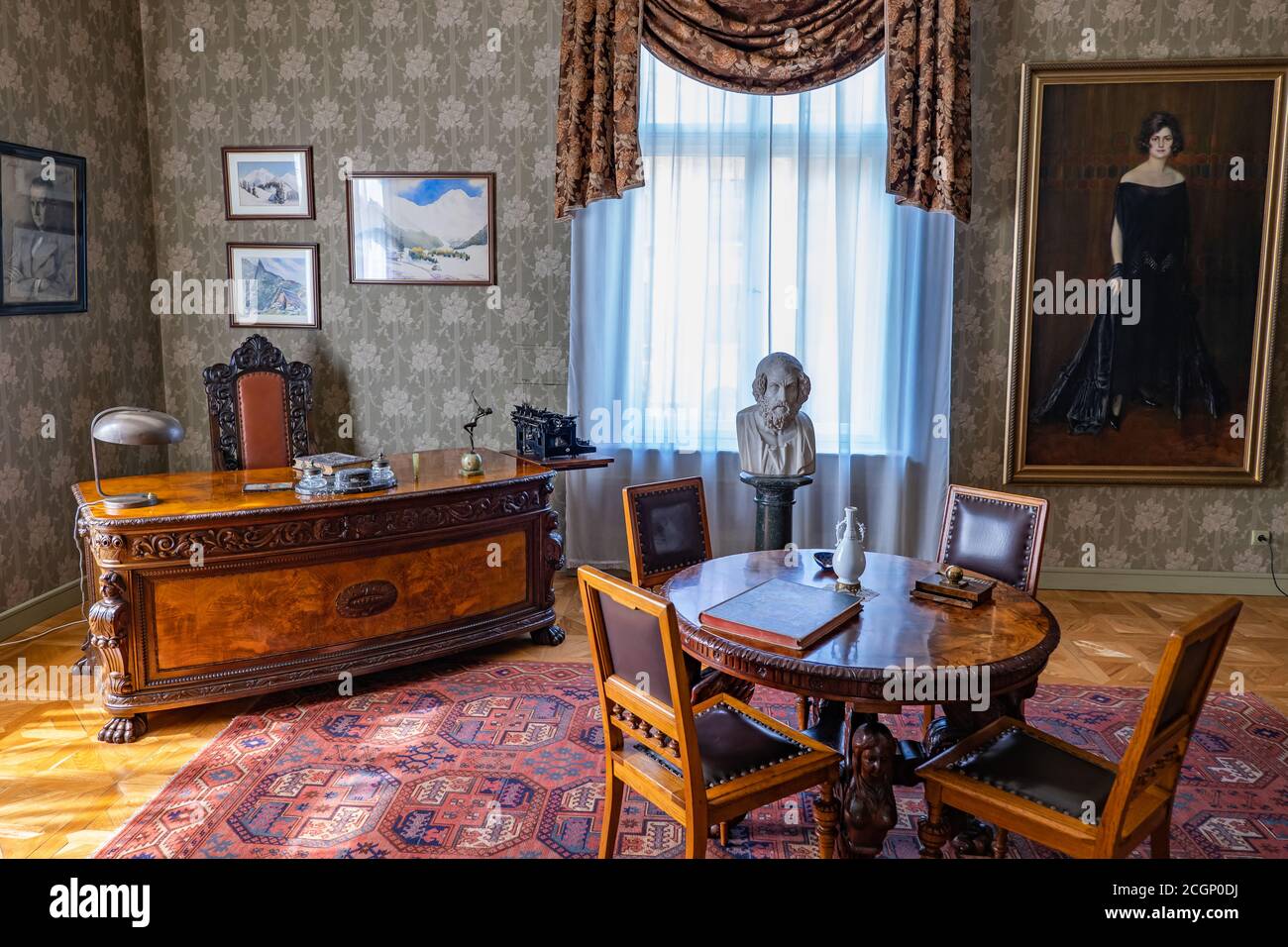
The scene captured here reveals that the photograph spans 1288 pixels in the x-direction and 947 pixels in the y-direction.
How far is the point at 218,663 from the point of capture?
3.85 meters

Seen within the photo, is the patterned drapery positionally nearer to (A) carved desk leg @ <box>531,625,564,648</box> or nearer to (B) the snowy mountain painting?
(A) carved desk leg @ <box>531,625,564,648</box>

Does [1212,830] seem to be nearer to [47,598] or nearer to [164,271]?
[47,598]

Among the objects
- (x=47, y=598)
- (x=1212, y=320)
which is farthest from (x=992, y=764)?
(x=47, y=598)

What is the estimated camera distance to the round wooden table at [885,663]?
249 centimetres

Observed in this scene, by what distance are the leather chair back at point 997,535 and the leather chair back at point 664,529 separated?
90cm

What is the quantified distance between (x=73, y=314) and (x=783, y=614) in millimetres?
4324

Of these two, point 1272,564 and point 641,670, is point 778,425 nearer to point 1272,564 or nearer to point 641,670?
point 641,670

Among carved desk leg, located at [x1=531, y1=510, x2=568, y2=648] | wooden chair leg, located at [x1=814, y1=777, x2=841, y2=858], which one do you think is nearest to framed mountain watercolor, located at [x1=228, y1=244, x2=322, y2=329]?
carved desk leg, located at [x1=531, y1=510, x2=568, y2=648]

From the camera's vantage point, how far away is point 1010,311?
5.67m

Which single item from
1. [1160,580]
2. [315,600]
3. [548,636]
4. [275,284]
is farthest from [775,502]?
[275,284]

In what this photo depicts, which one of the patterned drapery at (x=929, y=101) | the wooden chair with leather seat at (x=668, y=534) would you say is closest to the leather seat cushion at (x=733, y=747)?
the wooden chair with leather seat at (x=668, y=534)

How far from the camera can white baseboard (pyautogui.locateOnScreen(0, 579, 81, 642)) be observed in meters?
4.84

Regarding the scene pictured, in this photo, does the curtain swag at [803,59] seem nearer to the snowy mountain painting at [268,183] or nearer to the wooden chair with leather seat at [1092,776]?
the snowy mountain painting at [268,183]

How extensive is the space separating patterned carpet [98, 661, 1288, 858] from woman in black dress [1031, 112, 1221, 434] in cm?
191
